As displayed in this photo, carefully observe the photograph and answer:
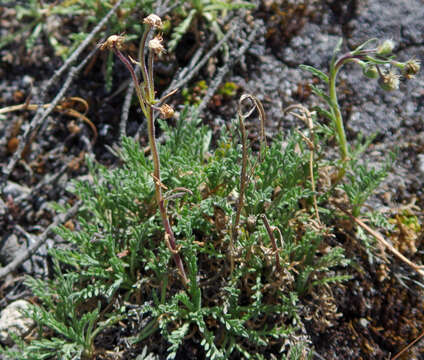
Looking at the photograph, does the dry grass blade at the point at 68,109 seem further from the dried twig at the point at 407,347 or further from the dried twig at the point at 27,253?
the dried twig at the point at 407,347

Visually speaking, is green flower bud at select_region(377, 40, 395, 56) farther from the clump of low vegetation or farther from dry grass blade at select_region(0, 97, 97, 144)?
dry grass blade at select_region(0, 97, 97, 144)

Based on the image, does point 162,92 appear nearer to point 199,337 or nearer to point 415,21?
point 199,337

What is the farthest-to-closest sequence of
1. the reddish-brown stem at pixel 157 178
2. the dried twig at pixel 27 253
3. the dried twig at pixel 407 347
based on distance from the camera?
1. the dried twig at pixel 27 253
2. the dried twig at pixel 407 347
3. the reddish-brown stem at pixel 157 178

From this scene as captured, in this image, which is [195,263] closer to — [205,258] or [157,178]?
[205,258]

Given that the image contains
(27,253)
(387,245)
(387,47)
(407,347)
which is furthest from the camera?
(27,253)

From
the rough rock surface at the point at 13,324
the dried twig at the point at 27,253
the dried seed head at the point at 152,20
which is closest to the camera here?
the dried seed head at the point at 152,20

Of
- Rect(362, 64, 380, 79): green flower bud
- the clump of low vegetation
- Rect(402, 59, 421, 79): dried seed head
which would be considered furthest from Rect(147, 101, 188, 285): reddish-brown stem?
Rect(402, 59, 421, 79): dried seed head

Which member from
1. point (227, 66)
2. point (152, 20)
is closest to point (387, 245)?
point (227, 66)

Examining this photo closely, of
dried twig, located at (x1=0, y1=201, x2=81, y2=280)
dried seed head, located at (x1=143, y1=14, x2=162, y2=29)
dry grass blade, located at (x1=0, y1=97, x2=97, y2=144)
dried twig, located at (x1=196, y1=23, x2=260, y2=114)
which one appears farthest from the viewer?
dry grass blade, located at (x1=0, y1=97, x2=97, y2=144)

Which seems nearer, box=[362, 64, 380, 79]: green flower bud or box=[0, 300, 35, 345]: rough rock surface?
box=[362, 64, 380, 79]: green flower bud

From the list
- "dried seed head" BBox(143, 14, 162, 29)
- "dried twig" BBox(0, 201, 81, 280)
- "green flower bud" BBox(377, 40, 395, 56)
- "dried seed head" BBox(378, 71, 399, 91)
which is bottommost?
"dried twig" BBox(0, 201, 81, 280)

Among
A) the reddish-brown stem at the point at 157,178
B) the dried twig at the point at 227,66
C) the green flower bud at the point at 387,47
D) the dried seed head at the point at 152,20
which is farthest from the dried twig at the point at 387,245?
the dried seed head at the point at 152,20
